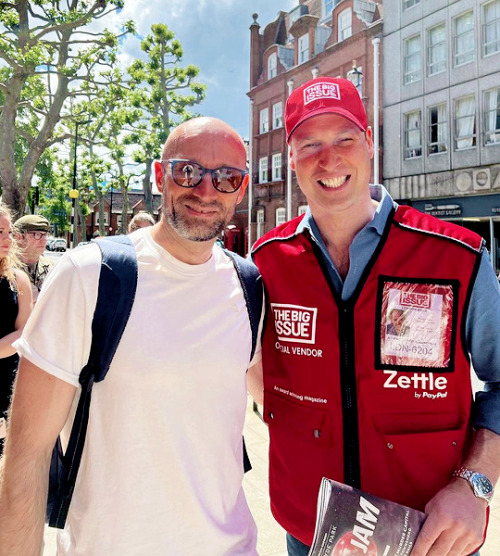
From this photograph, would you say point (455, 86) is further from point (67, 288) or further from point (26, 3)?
point (67, 288)

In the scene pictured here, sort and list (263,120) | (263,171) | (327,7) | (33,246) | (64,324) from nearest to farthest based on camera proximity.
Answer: (64,324) → (33,246) → (327,7) → (263,171) → (263,120)

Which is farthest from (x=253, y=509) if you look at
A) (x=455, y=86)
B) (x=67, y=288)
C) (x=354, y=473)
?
(x=455, y=86)

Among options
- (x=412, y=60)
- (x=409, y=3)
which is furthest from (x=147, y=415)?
(x=409, y=3)

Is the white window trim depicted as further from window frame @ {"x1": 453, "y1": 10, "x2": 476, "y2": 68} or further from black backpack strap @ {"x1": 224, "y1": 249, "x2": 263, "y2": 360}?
black backpack strap @ {"x1": 224, "y1": 249, "x2": 263, "y2": 360}

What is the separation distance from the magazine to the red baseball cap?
139 cm

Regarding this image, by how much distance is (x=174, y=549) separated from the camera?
1.50 m

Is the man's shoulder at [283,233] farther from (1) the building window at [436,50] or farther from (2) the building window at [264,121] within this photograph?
(2) the building window at [264,121]

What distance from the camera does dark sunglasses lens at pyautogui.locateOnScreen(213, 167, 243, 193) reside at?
1836mm

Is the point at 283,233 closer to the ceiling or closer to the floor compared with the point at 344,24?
closer to the floor

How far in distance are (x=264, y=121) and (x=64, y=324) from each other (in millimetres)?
30662

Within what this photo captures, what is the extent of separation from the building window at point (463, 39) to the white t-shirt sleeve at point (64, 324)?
69.0ft

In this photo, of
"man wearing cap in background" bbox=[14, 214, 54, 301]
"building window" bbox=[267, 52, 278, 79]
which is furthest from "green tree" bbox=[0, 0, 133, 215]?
"building window" bbox=[267, 52, 278, 79]

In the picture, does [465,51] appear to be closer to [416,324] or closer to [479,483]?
[416,324]

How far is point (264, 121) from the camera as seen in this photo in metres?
30.4
